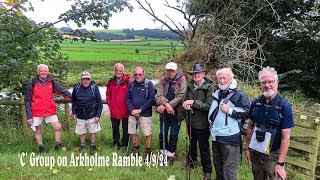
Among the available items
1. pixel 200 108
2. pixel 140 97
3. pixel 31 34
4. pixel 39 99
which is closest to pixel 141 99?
pixel 140 97

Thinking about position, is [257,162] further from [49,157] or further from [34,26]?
[34,26]

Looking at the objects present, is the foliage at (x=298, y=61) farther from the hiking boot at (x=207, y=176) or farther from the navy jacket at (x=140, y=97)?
the hiking boot at (x=207, y=176)

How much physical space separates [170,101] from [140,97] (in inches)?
23.8

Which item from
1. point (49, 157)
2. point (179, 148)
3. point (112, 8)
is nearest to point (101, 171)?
point (49, 157)

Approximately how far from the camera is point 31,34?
242 inches

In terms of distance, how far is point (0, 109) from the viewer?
7.41 metres

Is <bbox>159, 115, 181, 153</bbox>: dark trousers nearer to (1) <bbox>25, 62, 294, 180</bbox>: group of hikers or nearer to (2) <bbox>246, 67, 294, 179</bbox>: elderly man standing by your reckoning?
(1) <bbox>25, 62, 294, 180</bbox>: group of hikers

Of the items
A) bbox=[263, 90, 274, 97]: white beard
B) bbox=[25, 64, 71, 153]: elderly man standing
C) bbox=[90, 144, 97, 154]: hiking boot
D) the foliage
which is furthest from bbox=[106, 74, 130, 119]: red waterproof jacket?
the foliage

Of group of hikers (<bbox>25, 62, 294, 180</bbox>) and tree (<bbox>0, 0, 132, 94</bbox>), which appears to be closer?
group of hikers (<bbox>25, 62, 294, 180</bbox>)

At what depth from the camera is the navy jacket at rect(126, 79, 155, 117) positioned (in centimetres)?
562

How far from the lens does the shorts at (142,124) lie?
569cm

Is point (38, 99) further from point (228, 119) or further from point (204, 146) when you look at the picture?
point (228, 119)

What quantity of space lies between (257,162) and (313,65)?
615 inches

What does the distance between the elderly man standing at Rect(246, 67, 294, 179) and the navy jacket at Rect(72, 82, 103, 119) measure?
3.07 metres
